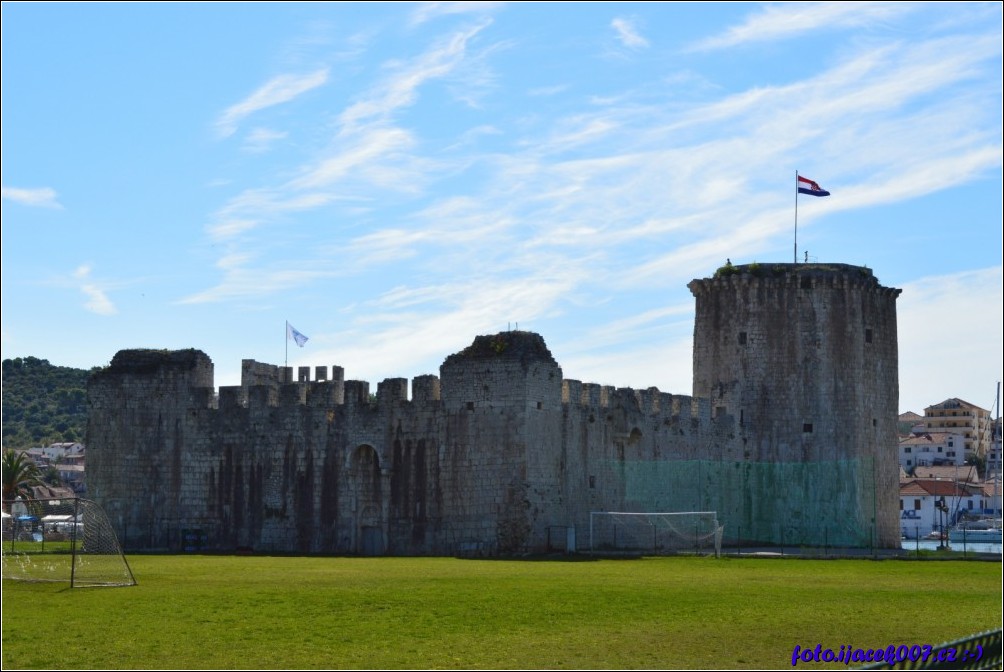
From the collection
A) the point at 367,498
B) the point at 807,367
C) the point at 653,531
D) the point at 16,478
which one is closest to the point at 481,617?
the point at 367,498

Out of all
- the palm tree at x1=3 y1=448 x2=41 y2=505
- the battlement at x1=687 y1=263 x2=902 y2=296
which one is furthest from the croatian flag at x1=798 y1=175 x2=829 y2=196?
the palm tree at x1=3 y1=448 x2=41 y2=505

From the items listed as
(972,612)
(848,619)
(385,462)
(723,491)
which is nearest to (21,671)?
(848,619)

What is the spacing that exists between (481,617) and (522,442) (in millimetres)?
26148

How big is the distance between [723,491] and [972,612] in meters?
35.1

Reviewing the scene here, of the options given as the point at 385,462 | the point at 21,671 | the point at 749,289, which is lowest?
the point at 21,671

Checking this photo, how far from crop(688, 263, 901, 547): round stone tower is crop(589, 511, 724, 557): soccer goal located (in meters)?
5.12

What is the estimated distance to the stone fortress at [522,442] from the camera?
55.8 m

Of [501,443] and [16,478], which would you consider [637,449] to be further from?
[16,478]

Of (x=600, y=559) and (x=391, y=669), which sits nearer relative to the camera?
(x=391, y=669)

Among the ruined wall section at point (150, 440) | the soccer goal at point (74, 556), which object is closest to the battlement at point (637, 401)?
the ruined wall section at point (150, 440)

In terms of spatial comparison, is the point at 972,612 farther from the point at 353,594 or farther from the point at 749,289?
the point at 749,289

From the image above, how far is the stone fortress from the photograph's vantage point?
55.8 metres

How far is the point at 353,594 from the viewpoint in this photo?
109 feet

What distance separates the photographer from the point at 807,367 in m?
65.4
